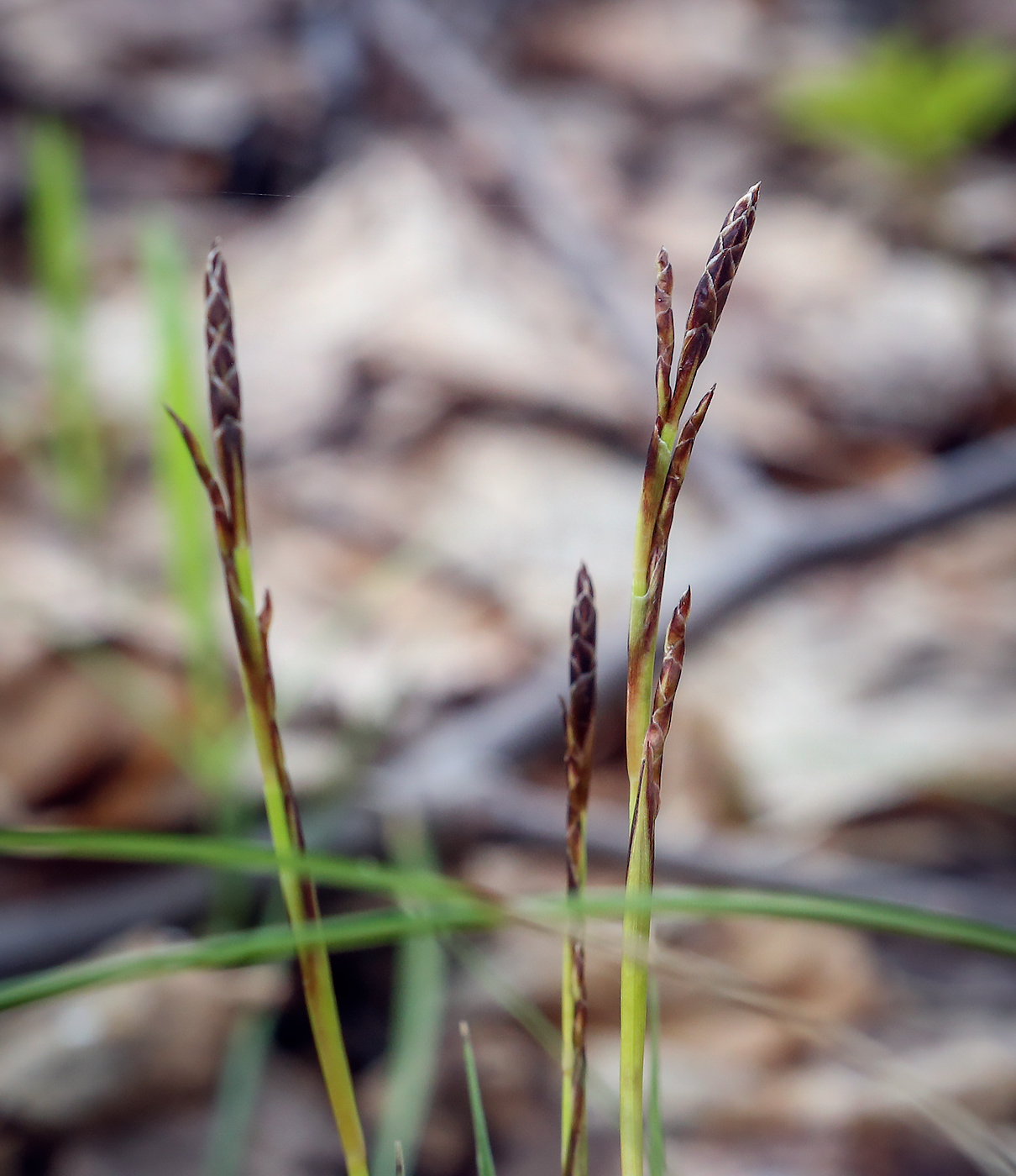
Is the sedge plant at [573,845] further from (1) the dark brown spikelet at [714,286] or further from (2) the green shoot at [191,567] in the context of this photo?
(2) the green shoot at [191,567]

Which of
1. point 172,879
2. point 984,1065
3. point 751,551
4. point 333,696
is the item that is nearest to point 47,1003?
point 172,879

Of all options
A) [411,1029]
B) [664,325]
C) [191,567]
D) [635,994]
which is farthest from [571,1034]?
[191,567]

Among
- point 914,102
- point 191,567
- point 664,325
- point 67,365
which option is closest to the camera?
point 664,325

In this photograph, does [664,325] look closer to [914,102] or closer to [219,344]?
[219,344]

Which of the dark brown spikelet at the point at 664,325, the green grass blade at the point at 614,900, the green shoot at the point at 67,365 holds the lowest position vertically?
the green grass blade at the point at 614,900

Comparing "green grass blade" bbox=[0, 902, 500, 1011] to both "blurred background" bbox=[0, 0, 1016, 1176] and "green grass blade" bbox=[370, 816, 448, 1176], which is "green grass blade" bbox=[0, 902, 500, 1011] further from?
"green grass blade" bbox=[370, 816, 448, 1176]

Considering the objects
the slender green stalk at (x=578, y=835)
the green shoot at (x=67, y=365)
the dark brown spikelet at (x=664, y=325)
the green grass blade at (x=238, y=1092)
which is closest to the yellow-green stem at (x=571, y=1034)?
the slender green stalk at (x=578, y=835)
